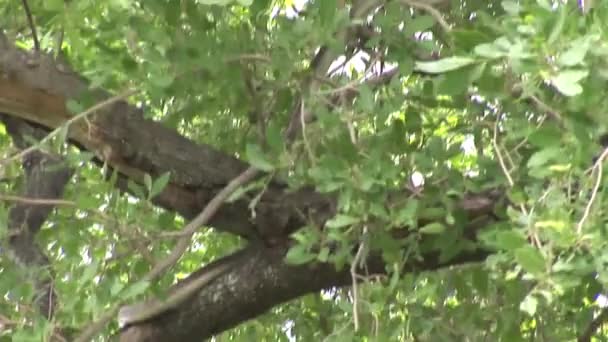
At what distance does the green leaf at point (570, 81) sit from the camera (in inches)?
32.9

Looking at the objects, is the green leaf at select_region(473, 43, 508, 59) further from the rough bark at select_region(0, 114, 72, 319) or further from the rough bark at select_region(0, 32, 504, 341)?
the rough bark at select_region(0, 114, 72, 319)

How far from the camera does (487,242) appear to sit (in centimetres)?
116

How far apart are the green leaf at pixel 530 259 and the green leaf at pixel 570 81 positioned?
13cm

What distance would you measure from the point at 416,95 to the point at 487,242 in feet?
0.70

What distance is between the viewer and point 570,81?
0.84 metres

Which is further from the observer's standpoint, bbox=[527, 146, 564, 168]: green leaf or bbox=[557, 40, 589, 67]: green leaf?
bbox=[527, 146, 564, 168]: green leaf

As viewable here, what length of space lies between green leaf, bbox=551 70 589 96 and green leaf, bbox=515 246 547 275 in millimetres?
128

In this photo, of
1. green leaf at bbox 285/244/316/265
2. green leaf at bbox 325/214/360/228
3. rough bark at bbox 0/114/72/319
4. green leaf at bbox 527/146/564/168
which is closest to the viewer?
green leaf at bbox 527/146/564/168

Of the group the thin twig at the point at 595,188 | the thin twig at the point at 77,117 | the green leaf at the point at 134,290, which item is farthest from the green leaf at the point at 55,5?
the thin twig at the point at 595,188

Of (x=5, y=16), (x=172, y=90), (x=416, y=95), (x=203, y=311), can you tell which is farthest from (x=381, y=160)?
(x=5, y=16)

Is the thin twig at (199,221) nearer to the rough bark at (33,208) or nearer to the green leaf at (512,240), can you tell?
the rough bark at (33,208)

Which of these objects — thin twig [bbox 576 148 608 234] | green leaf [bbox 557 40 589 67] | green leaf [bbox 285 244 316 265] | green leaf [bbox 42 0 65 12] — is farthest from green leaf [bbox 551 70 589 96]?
green leaf [bbox 42 0 65 12]

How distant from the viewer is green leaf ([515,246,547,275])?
881 mm

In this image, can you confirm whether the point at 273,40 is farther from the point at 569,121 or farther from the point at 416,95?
the point at 569,121
